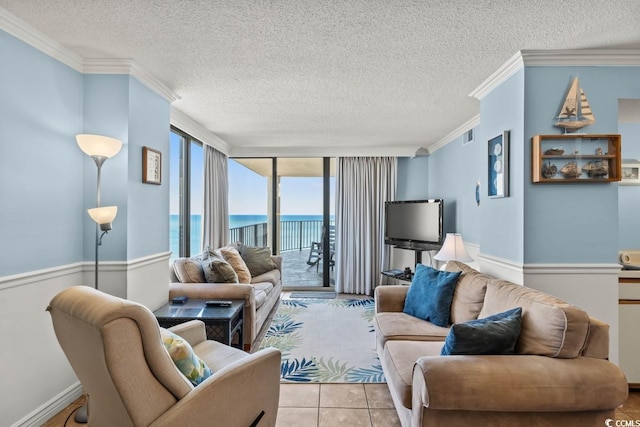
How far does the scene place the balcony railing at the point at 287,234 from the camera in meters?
6.23

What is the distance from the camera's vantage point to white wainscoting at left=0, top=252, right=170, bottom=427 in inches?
77.5

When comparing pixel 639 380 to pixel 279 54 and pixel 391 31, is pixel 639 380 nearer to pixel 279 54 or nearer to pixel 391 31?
pixel 391 31

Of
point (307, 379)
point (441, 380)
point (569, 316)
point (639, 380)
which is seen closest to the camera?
point (441, 380)

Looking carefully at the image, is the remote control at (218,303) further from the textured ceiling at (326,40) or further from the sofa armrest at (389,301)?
the textured ceiling at (326,40)

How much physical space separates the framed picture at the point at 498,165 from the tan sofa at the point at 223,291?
7.85ft

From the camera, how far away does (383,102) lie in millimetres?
3400

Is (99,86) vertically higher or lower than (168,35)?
lower

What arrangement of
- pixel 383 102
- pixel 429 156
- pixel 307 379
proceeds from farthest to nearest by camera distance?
pixel 429 156, pixel 383 102, pixel 307 379

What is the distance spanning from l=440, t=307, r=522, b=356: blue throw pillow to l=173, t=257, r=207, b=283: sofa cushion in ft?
8.75

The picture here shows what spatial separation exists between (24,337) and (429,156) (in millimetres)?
5481

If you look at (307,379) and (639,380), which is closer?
(639,380)

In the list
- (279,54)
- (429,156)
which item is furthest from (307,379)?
(429,156)

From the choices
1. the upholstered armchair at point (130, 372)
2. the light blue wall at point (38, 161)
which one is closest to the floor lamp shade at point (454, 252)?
the upholstered armchair at point (130, 372)

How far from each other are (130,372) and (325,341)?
256 cm
